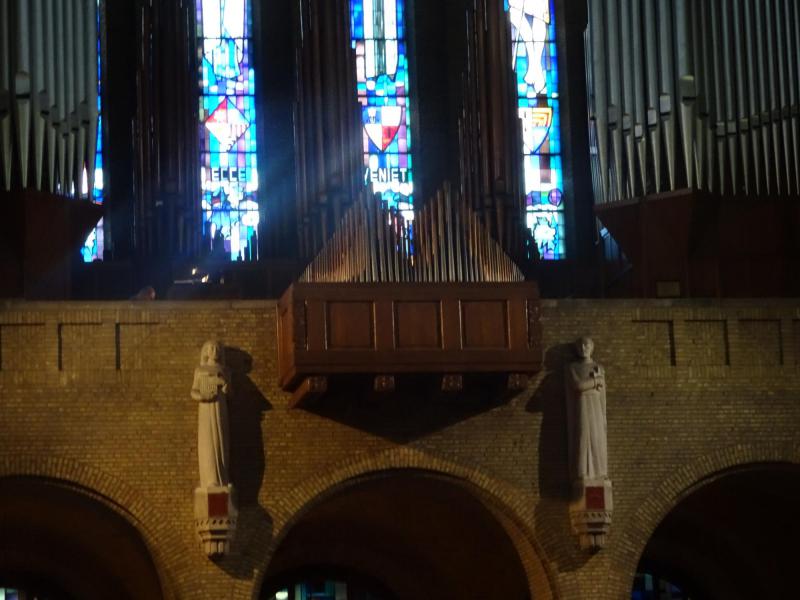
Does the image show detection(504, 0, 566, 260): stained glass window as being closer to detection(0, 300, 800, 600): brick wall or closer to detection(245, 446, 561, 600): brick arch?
detection(0, 300, 800, 600): brick wall

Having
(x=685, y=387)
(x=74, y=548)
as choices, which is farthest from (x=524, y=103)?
(x=74, y=548)

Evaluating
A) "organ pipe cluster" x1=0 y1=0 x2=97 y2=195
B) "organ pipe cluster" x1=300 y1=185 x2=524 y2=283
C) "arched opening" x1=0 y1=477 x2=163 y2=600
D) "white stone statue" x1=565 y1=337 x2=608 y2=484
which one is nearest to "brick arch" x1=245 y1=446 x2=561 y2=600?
"white stone statue" x1=565 y1=337 x2=608 y2=484

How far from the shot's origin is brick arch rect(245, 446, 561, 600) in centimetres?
2267

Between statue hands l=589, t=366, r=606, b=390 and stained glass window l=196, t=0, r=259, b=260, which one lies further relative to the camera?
stained glass window l=196, t=0, r=259, b=260

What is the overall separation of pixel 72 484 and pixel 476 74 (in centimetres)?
806

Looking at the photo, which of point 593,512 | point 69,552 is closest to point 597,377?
point 593,512

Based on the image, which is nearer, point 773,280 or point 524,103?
point 773,280

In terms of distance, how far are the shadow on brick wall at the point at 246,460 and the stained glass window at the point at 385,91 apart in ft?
16.8

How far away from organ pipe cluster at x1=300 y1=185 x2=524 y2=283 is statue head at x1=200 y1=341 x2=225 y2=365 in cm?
129

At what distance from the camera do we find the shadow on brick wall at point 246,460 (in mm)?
22375

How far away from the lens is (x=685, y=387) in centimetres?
2375

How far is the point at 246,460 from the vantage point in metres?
22.6

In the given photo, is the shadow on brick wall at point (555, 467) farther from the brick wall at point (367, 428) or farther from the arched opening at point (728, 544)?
the arched opening at point (728, 544)

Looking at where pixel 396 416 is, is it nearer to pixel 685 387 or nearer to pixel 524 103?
pixel 685 387
